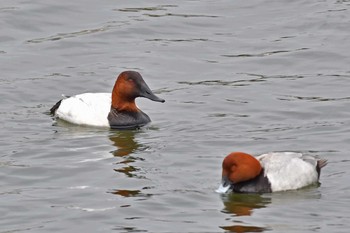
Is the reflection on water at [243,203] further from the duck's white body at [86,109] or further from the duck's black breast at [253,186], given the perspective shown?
the duck's white body at [86,109]

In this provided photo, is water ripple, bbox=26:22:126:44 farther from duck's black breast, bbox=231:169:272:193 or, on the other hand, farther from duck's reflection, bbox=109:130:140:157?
duck's black breast, bbox=231:169:272:193

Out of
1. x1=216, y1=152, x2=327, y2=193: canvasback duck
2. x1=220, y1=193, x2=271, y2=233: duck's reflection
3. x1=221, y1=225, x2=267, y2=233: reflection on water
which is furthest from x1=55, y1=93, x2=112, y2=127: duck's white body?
x1=221, y1=225, x2=267, y2=233: reflection on water

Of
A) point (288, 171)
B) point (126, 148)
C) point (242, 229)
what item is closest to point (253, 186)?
point (288, 171)

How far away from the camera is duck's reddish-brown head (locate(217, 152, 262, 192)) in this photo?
1415cm

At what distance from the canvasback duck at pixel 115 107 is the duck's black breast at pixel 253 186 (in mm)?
3830

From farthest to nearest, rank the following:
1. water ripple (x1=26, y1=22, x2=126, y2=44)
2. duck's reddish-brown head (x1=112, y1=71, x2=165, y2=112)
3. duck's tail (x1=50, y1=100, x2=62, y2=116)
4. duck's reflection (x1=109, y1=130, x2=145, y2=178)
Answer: water ripple (x1=26, y1=22, x2=126, y2=44)
duck's tail (x1=50, y1=100, x2=62, y2=116)
duck's reddish-brown head (x1=112, y1=71, x2=165, y2=112)
duck's reflection (x1=109, y1=130, x2=145, y2=178)

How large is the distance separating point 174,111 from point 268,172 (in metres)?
4.40

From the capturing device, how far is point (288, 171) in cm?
1447

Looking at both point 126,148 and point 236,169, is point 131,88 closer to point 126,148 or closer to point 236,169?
point 126,148

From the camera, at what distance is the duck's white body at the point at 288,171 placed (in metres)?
14.4

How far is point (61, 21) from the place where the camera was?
23.7m

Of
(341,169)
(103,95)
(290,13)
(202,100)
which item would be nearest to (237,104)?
(202,100)

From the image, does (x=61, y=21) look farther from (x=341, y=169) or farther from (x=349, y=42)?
(x=341, y=169)

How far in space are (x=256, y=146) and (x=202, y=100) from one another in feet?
9.38
